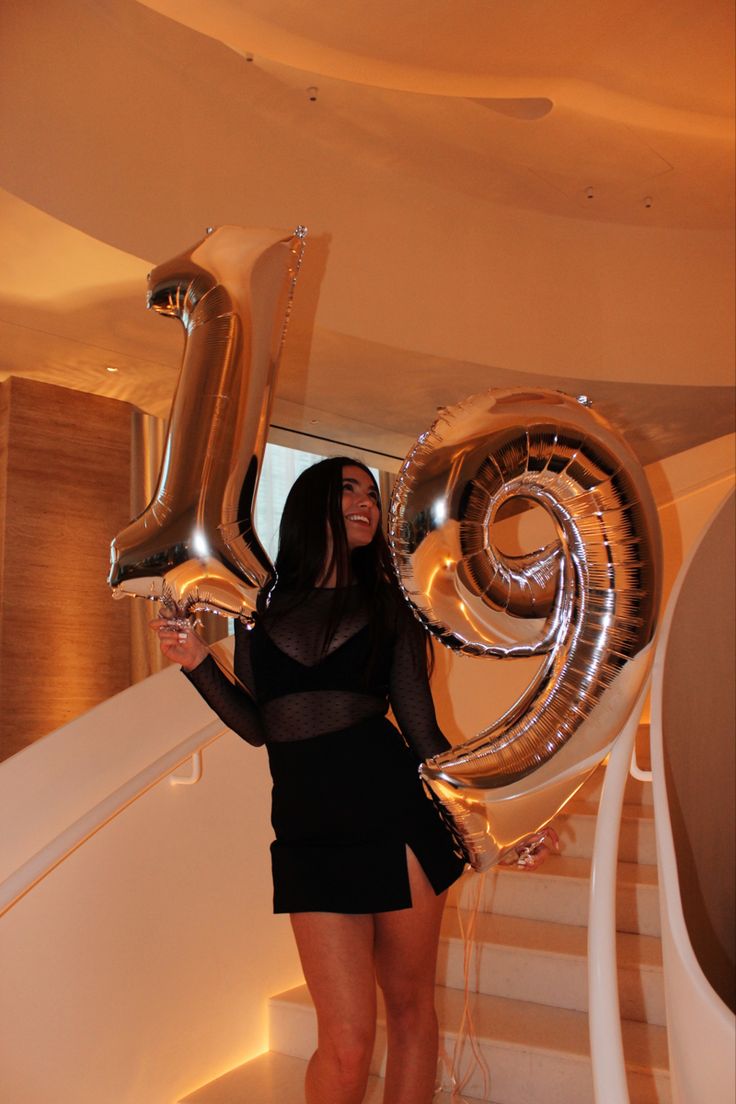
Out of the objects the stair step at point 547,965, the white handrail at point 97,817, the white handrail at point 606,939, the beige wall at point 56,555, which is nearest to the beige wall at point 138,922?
the white handrail at point 97,817

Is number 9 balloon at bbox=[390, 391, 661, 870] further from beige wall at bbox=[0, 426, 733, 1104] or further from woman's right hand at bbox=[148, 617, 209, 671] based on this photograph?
beige wall at bbox=[0, 426, 733, 1104]

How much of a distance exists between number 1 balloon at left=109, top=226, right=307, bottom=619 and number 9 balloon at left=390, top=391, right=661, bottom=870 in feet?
0.42

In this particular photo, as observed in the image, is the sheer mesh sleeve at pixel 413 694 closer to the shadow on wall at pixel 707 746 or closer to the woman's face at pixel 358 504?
the woman's face at pixel 358 504

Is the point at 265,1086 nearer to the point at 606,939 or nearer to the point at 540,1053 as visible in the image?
the point at 540,1053

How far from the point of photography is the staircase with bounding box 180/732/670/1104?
2.17m

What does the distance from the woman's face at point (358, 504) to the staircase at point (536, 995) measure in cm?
105

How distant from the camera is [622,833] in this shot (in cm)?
293

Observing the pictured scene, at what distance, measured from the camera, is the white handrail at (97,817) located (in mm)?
1912

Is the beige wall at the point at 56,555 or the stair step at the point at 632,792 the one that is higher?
the beige wall at the point at 56,555

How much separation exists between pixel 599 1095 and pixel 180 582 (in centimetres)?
61

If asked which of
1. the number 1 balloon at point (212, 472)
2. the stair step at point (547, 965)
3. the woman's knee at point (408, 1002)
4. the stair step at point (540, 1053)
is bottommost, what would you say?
the stair step at point (540, 1053)

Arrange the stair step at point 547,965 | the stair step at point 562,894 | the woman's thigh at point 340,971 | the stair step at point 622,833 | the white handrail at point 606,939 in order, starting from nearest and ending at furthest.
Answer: the white handrail at point 606,939 < the woman's thigh at point 340,971 < the stair step at point 547,965 < the stair step at point 562,894 < the stair step at point 622,833

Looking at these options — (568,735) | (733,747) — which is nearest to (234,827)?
→ (733,747)

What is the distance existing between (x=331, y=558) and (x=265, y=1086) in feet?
4.63
